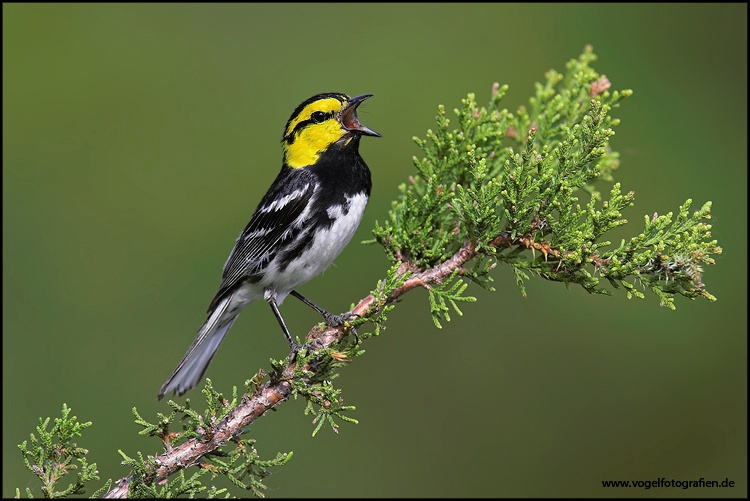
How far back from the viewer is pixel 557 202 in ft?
7.50

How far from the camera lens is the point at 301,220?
309 cm

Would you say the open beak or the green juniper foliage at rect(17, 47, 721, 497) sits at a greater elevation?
the open beak

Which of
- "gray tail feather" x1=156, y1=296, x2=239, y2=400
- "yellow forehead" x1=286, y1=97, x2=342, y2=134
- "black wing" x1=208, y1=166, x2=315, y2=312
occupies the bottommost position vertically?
"gray tail feather" x1=156, y1=296, x2=239, y2=400

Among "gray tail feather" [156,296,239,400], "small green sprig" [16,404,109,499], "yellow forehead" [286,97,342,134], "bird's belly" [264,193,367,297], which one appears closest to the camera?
"small green sprig" [16,404,109,499]

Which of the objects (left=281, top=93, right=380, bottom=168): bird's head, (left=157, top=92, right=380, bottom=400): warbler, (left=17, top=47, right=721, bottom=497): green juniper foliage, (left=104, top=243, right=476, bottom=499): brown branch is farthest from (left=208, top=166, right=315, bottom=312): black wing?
(left=104, top=243, right=476, bottom=499): brown branch

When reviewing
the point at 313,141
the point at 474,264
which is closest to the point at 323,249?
the point at 313,141

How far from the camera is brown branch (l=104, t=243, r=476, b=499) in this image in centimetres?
205

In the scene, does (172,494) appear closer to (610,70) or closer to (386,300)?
(386,300)

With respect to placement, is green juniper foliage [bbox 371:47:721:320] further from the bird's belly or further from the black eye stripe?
the black eye stripe

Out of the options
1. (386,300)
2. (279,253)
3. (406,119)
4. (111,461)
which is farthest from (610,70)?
(111,461)

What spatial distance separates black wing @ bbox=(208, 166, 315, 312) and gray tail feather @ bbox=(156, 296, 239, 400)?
0.05m

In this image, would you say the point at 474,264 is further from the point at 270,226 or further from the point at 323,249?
the point at 270,226

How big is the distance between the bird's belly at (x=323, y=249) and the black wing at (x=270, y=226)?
0.08 metres

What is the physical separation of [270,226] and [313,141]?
41 centimetres
